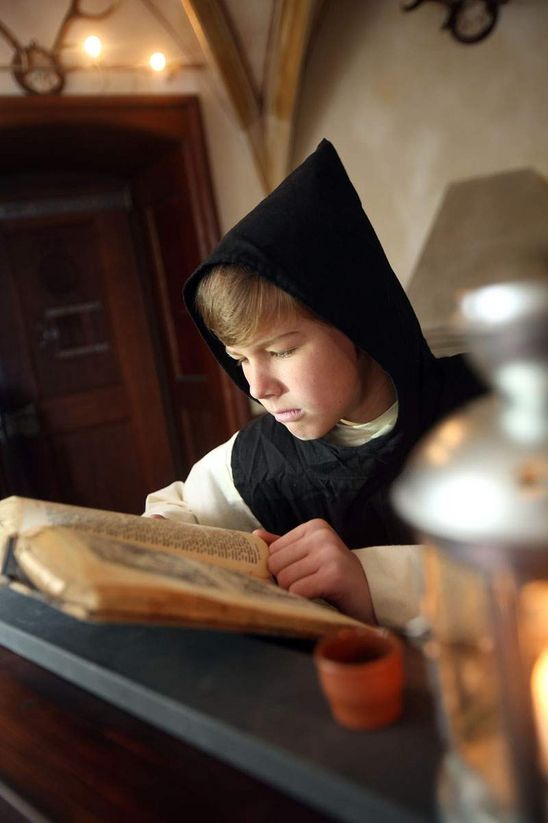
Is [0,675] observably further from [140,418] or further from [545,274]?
[140,418]

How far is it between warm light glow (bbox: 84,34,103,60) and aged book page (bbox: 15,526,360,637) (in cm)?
296

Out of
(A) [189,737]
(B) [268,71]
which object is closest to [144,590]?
(A) [189,737]

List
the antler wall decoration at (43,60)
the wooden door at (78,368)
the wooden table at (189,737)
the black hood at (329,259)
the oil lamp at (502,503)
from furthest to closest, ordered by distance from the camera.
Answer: the wooden door at (78,368) → the antler wall decoration at (43,60) → the black hood at (329,259) → the wooden table at (189,737) → the oil lamp at (502,503)

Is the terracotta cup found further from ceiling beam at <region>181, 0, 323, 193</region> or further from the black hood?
ceiling beam at <region>181, 0, 323, 193</region>

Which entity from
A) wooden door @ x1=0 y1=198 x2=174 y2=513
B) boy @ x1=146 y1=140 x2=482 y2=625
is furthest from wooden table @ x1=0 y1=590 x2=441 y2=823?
wooden door @ x1=0 y1=198 x2=174 y2=513

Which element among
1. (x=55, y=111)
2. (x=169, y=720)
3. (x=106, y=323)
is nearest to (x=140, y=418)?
(x=106, y=323)

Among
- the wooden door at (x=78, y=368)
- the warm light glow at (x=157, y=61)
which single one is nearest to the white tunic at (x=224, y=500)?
the warm light glow at (x=157, y=61)

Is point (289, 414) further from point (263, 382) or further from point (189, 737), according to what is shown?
point (189, 737)

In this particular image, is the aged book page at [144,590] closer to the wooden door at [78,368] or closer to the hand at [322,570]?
the hand at [322,570]

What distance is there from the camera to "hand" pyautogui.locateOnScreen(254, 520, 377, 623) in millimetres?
771

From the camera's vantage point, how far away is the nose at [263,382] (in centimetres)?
105

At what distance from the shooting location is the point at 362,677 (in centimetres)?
43

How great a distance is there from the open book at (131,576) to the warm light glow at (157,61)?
300 cm

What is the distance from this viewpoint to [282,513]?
1289 mm
